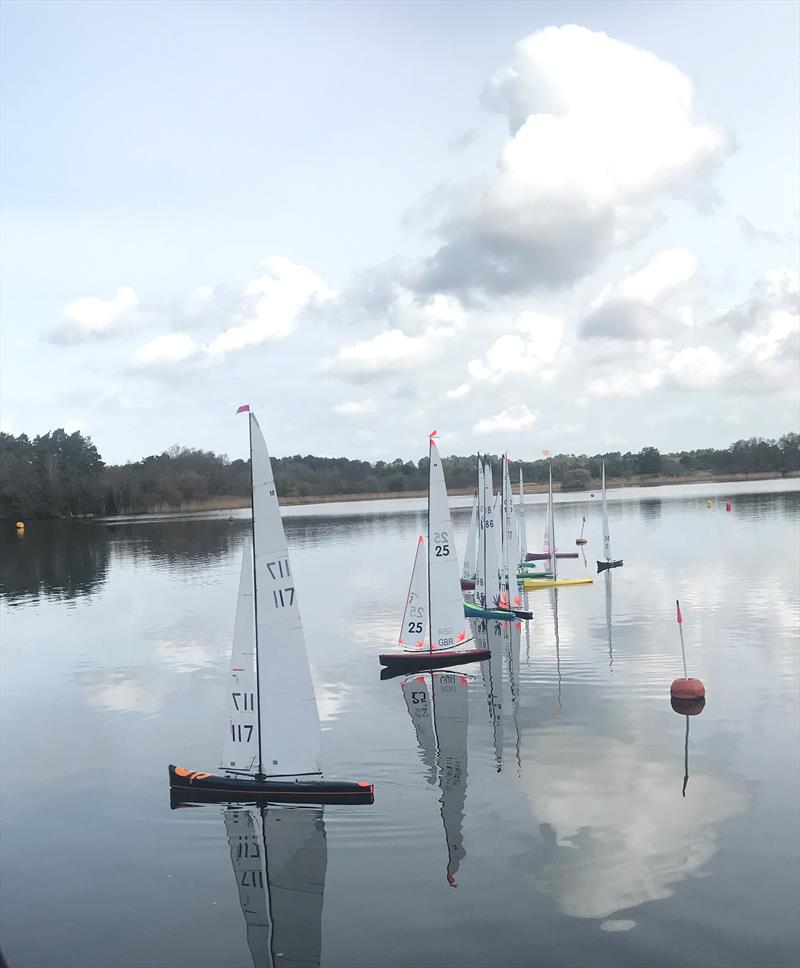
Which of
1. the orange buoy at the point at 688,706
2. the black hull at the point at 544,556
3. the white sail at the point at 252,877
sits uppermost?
the black hull at the point at 544,556

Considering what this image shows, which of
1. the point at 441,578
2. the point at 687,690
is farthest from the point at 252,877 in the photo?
the point at 441,578

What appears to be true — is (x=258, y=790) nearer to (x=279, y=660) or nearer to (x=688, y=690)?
(x=279, y=660)

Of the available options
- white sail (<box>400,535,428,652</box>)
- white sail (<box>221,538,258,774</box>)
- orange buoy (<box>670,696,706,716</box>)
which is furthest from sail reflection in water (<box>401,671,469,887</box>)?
orange buoy (<box>670,696,706,716</box>)

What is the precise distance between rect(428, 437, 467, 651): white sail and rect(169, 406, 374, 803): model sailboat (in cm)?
1346

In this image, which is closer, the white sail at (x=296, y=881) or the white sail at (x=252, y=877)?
the white sail at (x=296, y=881)

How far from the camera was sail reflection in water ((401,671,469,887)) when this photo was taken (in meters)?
17.9

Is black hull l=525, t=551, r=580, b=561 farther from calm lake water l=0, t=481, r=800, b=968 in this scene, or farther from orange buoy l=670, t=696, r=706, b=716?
orange buoy l=670, t=696, r=706, b=716

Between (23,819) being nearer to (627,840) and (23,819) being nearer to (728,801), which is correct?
(627,840)

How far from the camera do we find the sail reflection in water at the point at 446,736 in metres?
17.9

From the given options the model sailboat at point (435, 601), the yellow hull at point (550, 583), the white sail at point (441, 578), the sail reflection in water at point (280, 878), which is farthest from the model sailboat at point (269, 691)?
the yellow hull at point (550, 583)

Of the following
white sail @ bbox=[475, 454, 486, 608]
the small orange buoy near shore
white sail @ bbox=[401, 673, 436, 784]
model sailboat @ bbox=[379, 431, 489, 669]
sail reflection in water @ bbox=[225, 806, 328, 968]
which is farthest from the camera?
white sail @ bbox=[475, 454, 486, 608]

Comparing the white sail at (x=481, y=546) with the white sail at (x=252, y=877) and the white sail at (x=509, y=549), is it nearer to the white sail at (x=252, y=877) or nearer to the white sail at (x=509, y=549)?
the white sail at (x=509, y=549)

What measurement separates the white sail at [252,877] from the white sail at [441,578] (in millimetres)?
14075

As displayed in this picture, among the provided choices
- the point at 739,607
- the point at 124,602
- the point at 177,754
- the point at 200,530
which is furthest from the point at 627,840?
the point at 200,530
